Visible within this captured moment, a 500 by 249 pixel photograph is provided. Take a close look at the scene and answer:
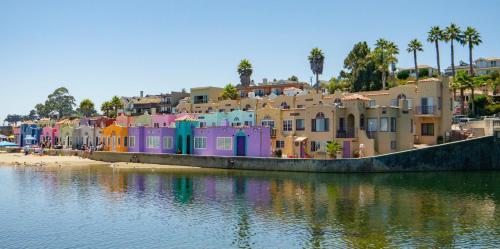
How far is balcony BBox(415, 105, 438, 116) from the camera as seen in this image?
69.2 meters

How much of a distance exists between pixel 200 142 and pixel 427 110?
33360mm

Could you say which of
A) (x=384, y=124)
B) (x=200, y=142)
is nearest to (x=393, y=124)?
(x=384, y=124)

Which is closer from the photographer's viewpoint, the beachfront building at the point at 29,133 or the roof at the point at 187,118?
the roof at the point at 187,118

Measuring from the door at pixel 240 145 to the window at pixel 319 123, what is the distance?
10040 mm

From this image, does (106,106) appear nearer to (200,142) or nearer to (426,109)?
(200,142)

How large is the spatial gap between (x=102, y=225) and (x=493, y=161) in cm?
5247

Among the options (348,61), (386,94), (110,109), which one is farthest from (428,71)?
(110,109)

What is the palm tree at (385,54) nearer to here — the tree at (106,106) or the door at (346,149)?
the door at (346,149)

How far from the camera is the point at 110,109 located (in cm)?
12662

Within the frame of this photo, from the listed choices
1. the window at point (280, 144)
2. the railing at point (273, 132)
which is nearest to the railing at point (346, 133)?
the window at point (280, 144)

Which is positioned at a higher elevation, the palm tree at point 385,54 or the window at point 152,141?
the palm tree at point 385,54

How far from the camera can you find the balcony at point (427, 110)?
227ft

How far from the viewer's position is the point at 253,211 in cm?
3838

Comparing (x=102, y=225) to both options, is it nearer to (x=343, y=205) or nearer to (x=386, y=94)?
(x=343, y=205)
